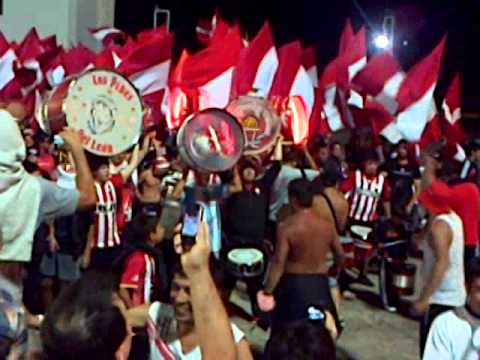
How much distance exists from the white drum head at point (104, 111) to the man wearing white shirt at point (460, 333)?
196 centimetres

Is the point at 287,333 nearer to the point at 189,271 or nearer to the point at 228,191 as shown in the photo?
the point at 189,271

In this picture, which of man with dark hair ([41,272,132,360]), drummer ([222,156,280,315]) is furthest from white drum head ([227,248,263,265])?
man with dark hair ([41,272,132,360])

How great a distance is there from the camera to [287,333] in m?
3.43

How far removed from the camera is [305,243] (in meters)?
6.52

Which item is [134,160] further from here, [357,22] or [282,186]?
[357,22]

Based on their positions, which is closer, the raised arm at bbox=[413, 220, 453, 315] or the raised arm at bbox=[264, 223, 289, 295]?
the raised arm at bbox=[413, 220, 453, 315]

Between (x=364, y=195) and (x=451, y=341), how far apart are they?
566 centimetres

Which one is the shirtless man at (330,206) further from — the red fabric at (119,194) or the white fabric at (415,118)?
the white fabric at (415,118)

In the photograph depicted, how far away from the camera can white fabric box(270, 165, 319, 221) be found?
9258 mm

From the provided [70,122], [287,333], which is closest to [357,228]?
[70,122]

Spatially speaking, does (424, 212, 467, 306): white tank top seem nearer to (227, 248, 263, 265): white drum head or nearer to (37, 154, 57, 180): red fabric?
(227, 248, 263, 265): white drum head

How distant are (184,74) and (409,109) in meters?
2.42

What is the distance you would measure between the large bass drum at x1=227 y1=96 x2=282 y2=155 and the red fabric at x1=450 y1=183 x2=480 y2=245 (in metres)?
2.20

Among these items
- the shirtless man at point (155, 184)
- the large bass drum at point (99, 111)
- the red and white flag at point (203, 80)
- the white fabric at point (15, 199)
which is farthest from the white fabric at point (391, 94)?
the white fabric at point (15, 199)
